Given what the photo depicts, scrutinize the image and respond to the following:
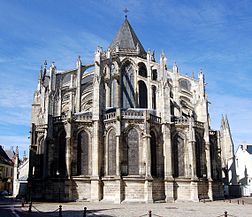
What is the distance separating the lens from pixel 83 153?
2836cm

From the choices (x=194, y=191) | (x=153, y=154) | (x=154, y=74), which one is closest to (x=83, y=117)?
(x=153, y=154)

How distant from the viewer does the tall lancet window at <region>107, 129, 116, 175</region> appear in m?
27.0

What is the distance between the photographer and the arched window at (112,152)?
2700cm

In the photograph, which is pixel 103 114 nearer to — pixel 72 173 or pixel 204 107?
pixel 72 173

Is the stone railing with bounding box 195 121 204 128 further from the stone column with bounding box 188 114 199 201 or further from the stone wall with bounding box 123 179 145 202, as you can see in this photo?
the stone wall with bounding box 123 179 145 202

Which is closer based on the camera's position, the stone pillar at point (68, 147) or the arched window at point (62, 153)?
the stone pillar at point (68, 147)

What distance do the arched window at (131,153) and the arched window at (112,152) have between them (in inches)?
36.9

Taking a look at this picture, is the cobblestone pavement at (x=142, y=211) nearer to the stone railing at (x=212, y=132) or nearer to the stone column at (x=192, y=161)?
the stone column at (x=192, y=161)

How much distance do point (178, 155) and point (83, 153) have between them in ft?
28.6

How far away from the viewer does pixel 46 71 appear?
40.9m

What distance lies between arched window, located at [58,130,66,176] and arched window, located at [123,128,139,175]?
570 centimetres

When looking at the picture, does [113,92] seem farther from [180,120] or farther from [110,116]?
[180,120]

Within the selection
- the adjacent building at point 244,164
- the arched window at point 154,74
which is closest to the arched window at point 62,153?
the arched window at point 154,74

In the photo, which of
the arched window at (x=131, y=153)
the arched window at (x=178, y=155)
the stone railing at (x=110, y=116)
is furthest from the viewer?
the arched window at (x=178, y=155)
